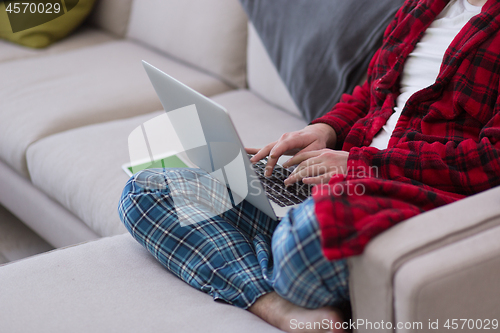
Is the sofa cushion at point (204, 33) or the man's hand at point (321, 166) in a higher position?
the man's hand at point (321, 166)

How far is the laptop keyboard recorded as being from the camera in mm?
895

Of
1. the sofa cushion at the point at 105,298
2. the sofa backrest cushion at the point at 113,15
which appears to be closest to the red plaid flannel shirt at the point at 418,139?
the sofa cushion at the point at 105,298

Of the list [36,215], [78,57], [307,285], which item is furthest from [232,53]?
[307,285]

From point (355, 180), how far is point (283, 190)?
0.85 feet

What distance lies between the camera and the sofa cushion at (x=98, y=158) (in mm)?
1205

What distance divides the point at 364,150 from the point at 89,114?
101cm

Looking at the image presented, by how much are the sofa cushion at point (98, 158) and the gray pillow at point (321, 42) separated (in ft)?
0.43

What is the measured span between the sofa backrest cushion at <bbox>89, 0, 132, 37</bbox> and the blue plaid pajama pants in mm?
1472

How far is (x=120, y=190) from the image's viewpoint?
1.21m

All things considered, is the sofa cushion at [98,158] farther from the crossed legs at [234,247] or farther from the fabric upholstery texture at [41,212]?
the crossed legs at [234,247]

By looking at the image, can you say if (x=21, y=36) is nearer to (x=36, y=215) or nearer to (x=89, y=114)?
(x=89, y=114)

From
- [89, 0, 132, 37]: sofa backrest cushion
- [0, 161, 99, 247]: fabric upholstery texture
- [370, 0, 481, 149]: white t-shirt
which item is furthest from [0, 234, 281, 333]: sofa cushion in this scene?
[89, 0, 132, 37]: sofa backrest cushion

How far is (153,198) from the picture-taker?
903 millimetres

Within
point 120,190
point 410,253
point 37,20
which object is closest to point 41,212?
point 120,190
